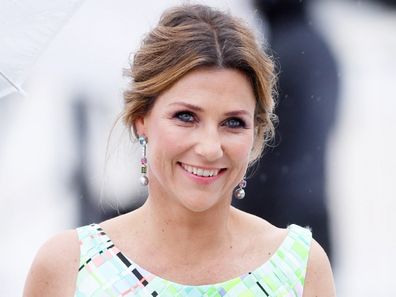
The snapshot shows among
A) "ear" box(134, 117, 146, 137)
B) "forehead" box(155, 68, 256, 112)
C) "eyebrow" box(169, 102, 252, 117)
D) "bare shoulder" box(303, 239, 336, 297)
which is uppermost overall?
"forehead" box(155, 68, 256, 112)

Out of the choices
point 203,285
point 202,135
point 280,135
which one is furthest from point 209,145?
point 280,135

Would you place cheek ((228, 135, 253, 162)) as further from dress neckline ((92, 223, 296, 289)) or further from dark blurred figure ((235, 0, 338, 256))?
dark blurred figure ((235, 0, 338, 256))

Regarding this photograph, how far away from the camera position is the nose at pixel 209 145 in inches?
75.7

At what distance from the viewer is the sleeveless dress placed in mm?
2102

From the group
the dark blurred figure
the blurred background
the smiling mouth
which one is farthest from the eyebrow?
the dark blurred figure

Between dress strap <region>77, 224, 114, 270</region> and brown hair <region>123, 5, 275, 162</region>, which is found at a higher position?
→ brown hair <region>123, 5, 275, 162</region>

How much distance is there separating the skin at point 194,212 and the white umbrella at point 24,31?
0.36 metres

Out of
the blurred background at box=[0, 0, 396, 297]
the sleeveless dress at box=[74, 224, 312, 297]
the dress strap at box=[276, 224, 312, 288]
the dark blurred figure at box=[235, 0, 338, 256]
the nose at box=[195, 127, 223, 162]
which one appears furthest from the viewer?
the dark blurred figure at box=[235, 0, 338, 256]

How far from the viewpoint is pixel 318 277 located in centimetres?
224

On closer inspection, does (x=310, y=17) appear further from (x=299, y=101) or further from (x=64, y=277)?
(x=64, y=277)

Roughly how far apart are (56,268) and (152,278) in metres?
0.25

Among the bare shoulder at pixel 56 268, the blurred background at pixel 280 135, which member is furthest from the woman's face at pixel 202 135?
the blurred background at pixel 280 135

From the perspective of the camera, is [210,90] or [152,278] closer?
[210,90]

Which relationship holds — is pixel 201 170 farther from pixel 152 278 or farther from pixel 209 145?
pixel 152 278
